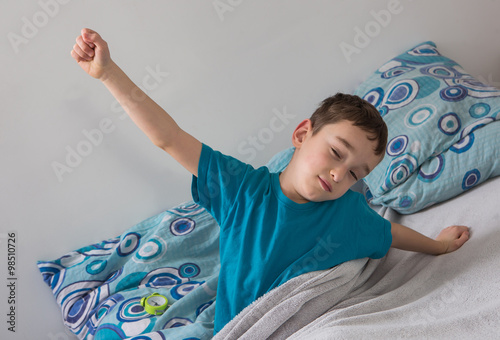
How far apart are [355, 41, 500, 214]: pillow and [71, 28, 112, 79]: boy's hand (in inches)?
33.0

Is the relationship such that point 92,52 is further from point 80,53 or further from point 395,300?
point 395,300

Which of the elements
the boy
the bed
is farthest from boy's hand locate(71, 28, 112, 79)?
the bed

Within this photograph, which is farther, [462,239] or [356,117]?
[462,239]

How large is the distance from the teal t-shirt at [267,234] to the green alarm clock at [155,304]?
0.65ft

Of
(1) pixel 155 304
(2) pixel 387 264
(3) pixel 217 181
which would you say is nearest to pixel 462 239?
(2) pixel 387 264

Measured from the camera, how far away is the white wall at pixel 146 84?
126 cm

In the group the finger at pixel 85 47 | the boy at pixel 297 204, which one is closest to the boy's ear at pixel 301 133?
the boy at pixel 297 204

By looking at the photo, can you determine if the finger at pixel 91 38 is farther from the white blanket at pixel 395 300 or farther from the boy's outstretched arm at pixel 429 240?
the boy's outstretched arm at pixel 429 240

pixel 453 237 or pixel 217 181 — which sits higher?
pixel 217 181

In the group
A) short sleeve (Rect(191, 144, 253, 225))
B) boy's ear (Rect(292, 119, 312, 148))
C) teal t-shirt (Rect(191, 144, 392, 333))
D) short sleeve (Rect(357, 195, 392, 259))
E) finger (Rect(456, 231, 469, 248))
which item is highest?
short sleeve (Rect(191, 144, 253, 225))

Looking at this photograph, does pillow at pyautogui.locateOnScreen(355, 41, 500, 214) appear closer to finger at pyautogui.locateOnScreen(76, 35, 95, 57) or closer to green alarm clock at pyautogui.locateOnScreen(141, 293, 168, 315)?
green alarm clock at pyautogui.locateOnScreen(141, 293, 168, 315)

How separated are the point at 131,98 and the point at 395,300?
68cm

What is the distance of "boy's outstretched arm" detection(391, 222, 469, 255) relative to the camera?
3.49ft

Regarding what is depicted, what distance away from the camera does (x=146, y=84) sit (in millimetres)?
1384
